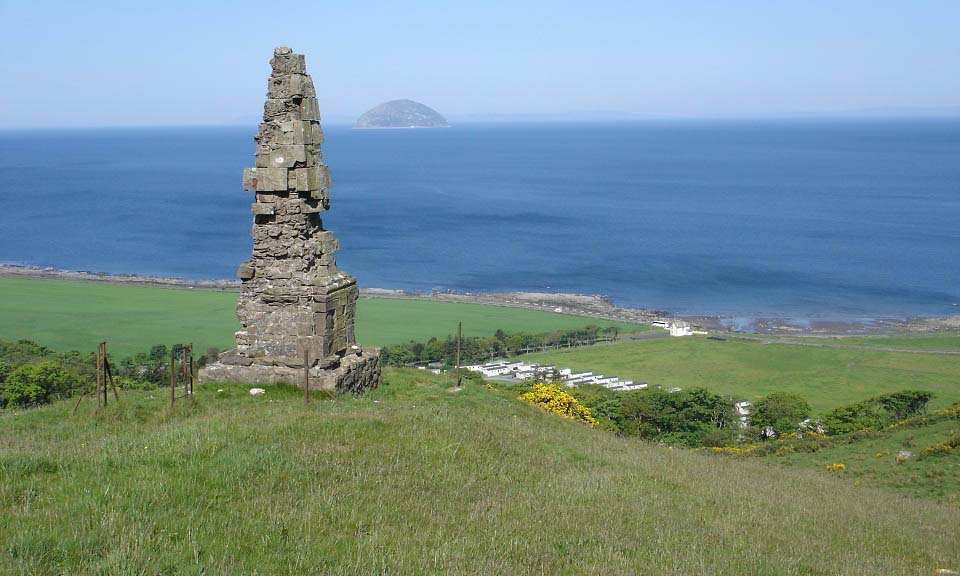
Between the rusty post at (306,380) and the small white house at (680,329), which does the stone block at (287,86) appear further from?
the small white house at (680,329)

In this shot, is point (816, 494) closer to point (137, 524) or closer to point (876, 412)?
point (137, 524)

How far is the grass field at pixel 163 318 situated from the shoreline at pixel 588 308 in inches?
83.6

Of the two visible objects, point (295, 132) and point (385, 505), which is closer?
point (385, 505)

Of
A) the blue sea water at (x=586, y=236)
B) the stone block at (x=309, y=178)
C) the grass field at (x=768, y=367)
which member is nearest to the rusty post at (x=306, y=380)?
the stone block at (x=309, y=178)

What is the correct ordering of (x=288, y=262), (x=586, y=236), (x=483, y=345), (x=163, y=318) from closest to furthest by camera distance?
1. (x=288, y=262)
2. (x=483, y=345)
3. (x=163, y=318)
4. (x=586, y=236)

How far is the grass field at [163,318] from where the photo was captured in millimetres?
53062

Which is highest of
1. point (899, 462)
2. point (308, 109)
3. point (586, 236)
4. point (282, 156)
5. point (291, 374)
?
point (308, 109)

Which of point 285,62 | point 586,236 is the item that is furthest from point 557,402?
point 586,236

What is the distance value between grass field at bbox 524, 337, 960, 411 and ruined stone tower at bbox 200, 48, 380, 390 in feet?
109

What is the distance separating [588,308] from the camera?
70.4 metres

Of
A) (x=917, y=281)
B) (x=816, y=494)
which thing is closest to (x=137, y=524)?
(x=816, y=494)

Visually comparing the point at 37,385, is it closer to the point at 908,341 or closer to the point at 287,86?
the point at 287,86

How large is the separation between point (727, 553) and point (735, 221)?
114817 mm

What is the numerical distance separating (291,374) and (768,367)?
140 ft
